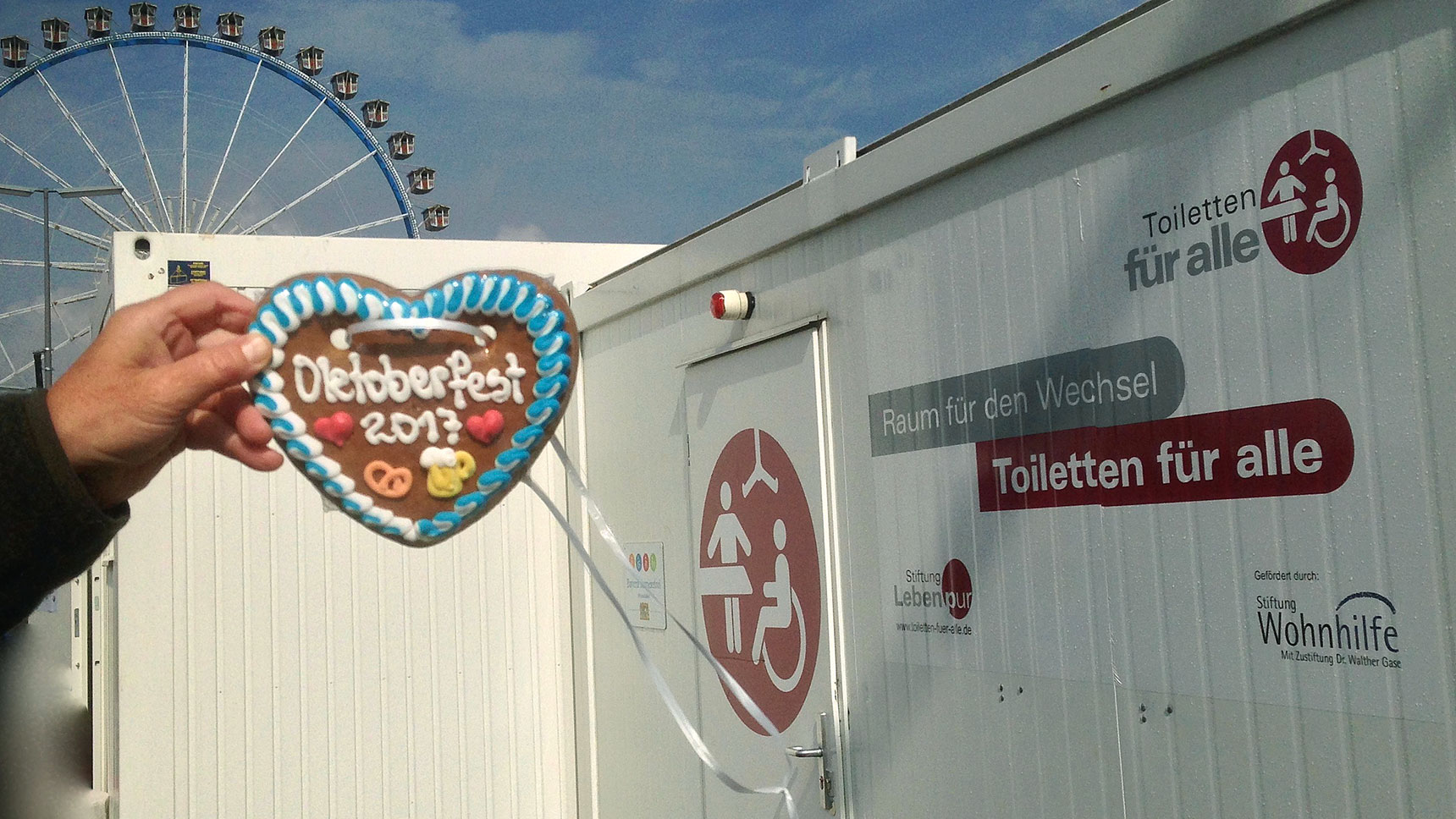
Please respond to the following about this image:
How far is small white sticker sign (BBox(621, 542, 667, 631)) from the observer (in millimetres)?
4258

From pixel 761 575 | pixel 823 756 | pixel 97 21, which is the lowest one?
pixel 823 756

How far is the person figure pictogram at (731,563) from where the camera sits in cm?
371

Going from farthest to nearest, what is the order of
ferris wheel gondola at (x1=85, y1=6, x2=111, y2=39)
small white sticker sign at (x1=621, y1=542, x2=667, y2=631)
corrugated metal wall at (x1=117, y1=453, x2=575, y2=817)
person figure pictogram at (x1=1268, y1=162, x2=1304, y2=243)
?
ferris wheel gondola at (x1=85, y1=6, x2=111, y2=39) < corrugated metal wall at (x1=117, y1=453, x2=575, y2=817) < small white sticker sign at (x1=621, y1=542, x2=667, y2=631) < person figure pictogram at (x1=1268, y1=162, x2=1304, y2=243)

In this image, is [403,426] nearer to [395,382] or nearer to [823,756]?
[395,382]

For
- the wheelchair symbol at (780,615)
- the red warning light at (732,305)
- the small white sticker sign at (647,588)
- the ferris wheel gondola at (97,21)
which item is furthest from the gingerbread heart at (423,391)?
the ferris wheel gondola at (97,21)

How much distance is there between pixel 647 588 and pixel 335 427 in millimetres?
2730

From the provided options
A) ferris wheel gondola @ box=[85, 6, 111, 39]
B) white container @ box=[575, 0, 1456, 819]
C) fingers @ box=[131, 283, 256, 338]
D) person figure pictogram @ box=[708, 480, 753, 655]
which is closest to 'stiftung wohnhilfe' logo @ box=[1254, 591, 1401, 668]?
white container @ box=[575, 0, 1456, 819]

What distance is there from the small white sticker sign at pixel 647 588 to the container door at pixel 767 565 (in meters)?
0.31

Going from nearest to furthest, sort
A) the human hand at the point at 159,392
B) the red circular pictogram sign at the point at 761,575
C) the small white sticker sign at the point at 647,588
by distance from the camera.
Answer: the human hand at the point at 159,392 → the red circular pictogram sign at the point at 761,575 → the small white sticker sign at the point at 647,588

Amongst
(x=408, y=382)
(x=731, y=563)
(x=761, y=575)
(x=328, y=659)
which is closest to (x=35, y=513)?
(x=408, y=382)

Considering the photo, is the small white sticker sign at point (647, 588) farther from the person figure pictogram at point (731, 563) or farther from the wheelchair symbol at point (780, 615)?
the wheelchair symbol at point (780, 615)

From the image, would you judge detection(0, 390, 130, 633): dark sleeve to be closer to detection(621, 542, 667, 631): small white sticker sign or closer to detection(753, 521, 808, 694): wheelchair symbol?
detection(753, 521, 808, 694): wheelchair symbol

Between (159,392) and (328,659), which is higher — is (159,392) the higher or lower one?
the higher one

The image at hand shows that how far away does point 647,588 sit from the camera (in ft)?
14.3
